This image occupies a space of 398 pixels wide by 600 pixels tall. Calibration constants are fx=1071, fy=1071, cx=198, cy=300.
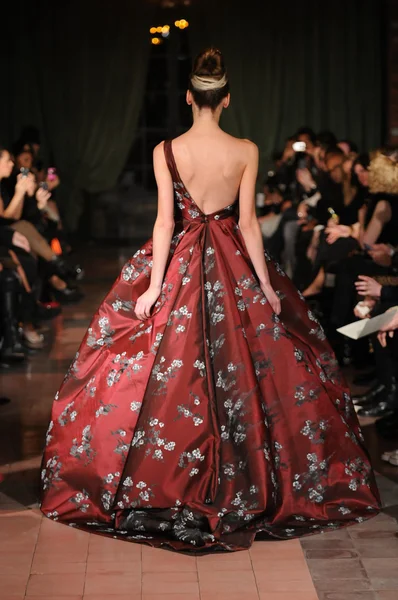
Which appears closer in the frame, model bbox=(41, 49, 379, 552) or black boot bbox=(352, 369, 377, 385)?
model bbox=(41, 49, 379, 552)

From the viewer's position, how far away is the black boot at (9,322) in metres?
6.05

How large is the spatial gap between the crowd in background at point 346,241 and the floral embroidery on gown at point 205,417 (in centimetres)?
71

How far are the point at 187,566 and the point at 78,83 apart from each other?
32.2ft

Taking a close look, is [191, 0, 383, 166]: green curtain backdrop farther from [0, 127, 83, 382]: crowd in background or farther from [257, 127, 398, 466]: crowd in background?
[0, 127, 83, 382]: crowd in background

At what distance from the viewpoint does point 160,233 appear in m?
3.49

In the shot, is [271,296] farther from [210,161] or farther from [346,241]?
[346,241]

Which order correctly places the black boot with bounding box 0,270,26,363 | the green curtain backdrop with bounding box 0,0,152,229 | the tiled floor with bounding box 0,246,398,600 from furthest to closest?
the green curtain backdrop with bounding box 0,0,152,229
the black boot with bounding box 0,270,26,363
the tiled floor with bounding box 0,246,398,600

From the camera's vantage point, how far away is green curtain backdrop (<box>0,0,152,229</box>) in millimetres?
12109

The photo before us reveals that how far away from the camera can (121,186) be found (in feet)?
41.5

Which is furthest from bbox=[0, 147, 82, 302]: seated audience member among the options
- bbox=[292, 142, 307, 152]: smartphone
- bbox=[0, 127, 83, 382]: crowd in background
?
bbox=[292, 142, 307, 152]: smartphone

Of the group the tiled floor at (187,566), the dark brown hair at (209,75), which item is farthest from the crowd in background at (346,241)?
the dark brown hair at (209,75)

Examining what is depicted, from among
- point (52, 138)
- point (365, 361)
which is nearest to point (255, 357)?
point (365, 361)

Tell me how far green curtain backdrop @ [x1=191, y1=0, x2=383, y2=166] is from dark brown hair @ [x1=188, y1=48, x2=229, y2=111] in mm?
8996

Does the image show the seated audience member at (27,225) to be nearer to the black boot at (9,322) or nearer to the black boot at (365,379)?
the black boot at (9,322)
